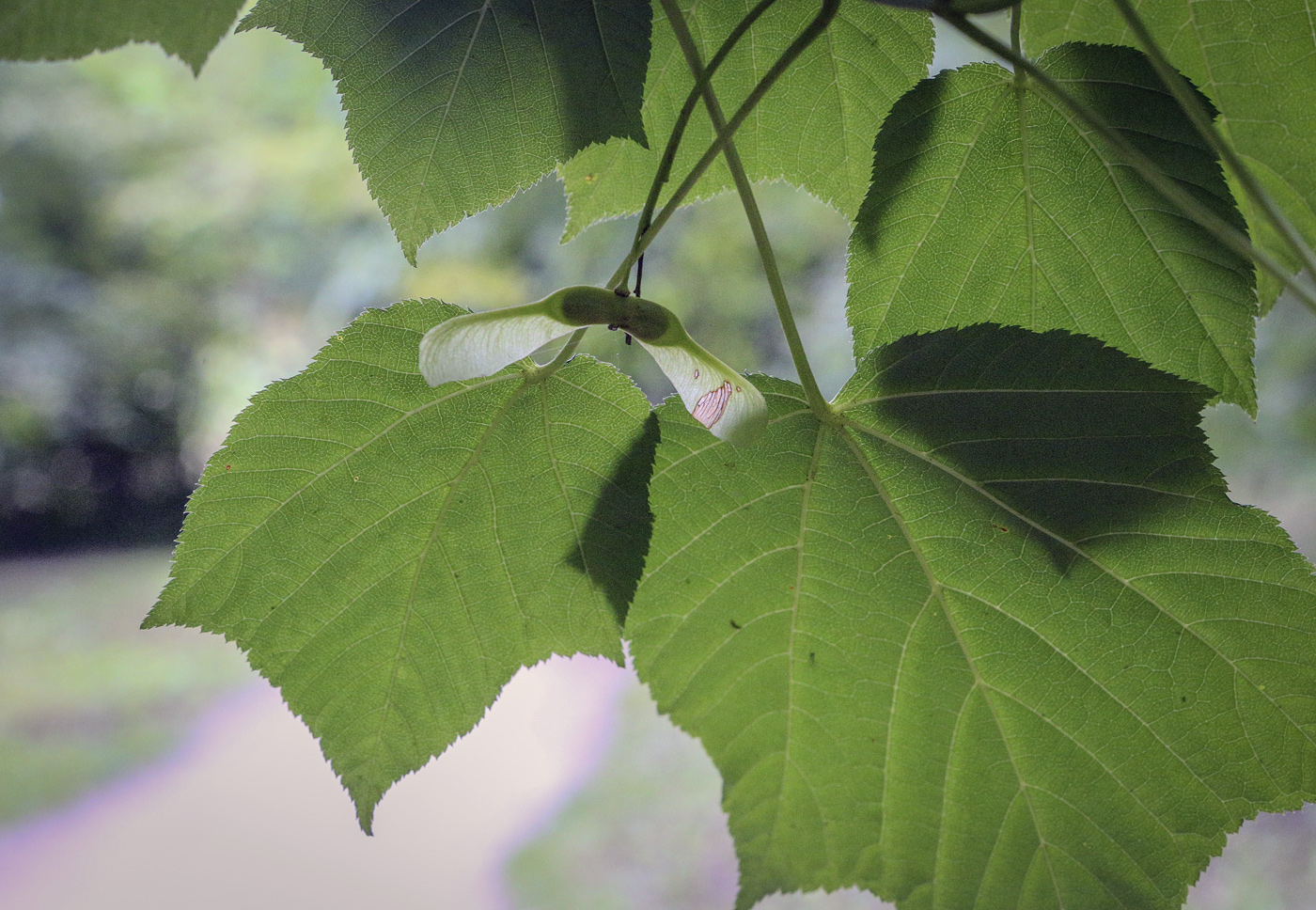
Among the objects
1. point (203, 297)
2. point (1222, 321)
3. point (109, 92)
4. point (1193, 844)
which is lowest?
point (1193, 844)

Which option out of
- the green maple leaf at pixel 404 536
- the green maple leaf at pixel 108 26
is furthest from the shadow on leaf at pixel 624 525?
the green maple leaf at pixel 108 26

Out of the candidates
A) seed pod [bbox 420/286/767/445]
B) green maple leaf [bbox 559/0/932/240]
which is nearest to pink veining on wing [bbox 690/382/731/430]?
seed pod [bbox 420/286/767/445]

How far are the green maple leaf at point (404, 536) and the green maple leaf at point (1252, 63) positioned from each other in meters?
0.18

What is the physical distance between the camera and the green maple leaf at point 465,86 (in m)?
0.23

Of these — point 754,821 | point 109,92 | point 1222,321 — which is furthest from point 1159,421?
point 109,92

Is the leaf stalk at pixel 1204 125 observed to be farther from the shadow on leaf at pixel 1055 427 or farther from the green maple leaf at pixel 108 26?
the green maple leaf at pixel 108 26

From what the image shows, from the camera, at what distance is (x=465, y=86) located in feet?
0.77

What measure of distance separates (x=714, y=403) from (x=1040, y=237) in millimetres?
121

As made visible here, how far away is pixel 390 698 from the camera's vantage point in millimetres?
250

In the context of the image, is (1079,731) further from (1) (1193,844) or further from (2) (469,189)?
(2) (469,189)

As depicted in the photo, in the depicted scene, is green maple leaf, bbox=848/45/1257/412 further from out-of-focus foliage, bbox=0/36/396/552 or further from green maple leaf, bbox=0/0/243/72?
out-of-focus foliage, bbox=0/36/396/552

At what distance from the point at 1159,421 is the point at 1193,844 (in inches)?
4.5

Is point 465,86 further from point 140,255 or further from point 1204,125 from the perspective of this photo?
point 140,255

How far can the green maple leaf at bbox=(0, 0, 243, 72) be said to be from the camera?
17 centimetres
